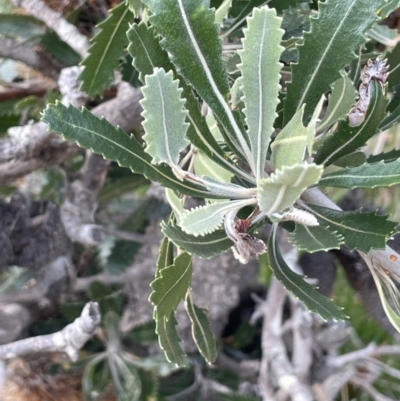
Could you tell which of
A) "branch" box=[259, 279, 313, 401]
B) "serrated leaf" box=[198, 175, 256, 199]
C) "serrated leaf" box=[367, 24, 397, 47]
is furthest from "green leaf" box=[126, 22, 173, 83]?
"branch" box=[259, 279, 313, 401]

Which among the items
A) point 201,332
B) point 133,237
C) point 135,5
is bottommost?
point 133,237

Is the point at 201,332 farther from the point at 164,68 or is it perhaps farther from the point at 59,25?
the point at 59,25

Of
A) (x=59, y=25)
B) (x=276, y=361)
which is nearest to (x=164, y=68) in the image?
(x=59, y=25)

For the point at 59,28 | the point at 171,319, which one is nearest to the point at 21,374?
the point at 171,319

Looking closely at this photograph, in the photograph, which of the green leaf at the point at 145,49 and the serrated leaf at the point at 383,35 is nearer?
the green leaf at the point at 145,49

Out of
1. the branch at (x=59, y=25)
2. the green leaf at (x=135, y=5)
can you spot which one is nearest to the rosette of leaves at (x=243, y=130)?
the green leaf at (x=135, y=5)

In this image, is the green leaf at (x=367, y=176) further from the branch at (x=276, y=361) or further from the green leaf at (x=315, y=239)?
the branch at (x=276, y=361)

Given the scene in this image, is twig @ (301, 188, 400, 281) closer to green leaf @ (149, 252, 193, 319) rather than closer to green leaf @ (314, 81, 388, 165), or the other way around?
green leaf @ (314, 81, 388, 165)
